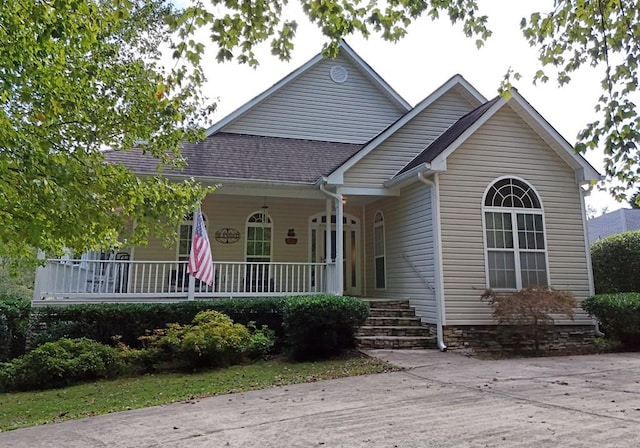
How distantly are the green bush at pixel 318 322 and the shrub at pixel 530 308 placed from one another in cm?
272

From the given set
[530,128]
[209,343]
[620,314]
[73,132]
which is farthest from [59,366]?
[530,128]

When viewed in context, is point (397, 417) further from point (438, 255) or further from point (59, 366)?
point (59, 366)

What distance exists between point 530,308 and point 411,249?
294 cm

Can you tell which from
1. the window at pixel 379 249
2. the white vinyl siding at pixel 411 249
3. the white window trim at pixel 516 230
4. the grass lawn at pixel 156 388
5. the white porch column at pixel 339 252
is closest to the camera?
the grass lawn at pixel 156 388

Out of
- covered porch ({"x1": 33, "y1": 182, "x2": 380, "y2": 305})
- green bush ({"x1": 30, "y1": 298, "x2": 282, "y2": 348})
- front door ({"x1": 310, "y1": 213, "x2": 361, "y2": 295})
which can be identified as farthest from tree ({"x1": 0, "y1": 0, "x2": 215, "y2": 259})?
front door ({"x1": 310, "y1": 213, "x2": 361, "y2": 295})

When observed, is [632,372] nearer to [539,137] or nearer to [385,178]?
[539,137]

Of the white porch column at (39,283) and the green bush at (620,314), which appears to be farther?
the white porch column at (39,283)

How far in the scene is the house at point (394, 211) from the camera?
10383mm

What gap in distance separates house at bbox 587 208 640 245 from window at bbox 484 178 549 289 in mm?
16034

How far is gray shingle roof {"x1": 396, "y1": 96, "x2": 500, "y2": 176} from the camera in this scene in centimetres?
1062

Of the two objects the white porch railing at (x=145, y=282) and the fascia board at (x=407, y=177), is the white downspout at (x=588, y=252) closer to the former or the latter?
the fascia board at (x=407, y=177)

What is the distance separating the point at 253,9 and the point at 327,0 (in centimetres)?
76

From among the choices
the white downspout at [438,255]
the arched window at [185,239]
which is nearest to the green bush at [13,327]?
the arched window at [185,239]

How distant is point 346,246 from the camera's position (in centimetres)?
1382
